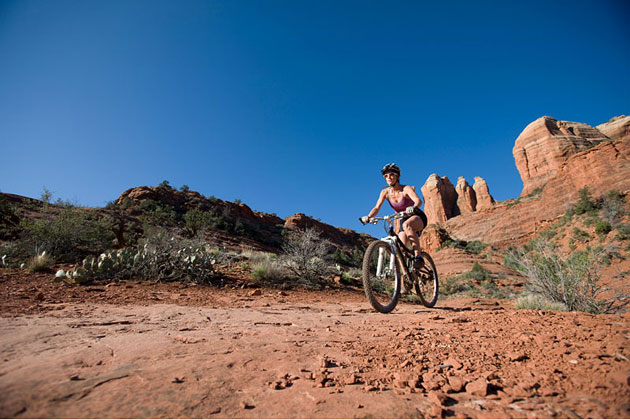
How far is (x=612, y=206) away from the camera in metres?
27.2

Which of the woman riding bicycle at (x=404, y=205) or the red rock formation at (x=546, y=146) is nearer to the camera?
the woman riding bicycle at (x=404, y=205)

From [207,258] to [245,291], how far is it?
175 centimetres

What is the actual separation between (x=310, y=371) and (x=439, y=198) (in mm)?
87274

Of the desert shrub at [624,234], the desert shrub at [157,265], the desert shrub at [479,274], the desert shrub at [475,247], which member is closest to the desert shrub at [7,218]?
the desert shrub at [157,265]

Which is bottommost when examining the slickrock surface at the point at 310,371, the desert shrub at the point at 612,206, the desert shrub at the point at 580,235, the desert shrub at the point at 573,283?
the slickrock surface at the point at 310,371

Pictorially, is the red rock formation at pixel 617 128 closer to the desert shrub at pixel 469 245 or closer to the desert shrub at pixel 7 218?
the desert shrub at pixel 469 245

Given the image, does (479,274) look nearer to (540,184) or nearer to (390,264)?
(390,264)

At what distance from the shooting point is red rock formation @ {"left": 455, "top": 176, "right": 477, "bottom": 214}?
80381mm

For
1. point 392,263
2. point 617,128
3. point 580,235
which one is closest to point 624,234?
point 580,235

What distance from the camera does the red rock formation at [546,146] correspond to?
57.2 metres

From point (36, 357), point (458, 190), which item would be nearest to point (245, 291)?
point (36, 357)

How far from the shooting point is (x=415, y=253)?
5.03m

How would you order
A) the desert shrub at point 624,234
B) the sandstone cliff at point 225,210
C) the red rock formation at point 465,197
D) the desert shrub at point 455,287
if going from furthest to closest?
1. the red rock formation at point 465,197
2. the sandstone cliff at point 225,210
3. the desert shrub at point 624,234
4. the desert shrub at point 455,287

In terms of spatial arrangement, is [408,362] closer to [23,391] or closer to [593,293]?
[23,391]
